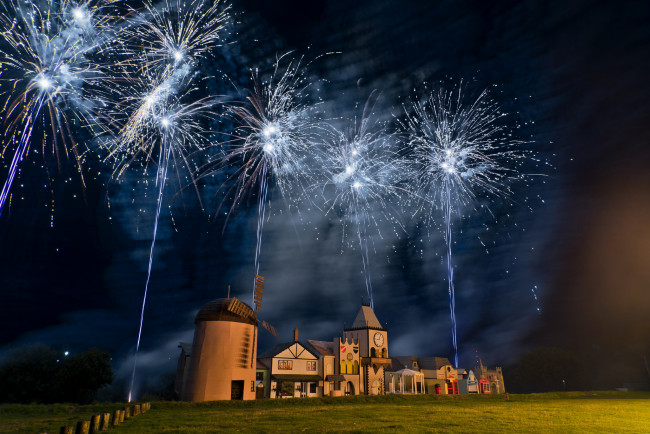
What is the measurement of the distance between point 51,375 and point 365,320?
1808 inches

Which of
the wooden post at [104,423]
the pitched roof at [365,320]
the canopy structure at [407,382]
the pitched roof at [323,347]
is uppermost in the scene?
the pitched roof at [365,320]

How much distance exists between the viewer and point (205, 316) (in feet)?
135

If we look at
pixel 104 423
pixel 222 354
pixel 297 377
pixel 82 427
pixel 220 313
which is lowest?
pixel 104 423

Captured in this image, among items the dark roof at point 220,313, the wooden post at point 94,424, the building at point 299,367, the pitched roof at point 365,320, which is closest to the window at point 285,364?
the building at point 299,367

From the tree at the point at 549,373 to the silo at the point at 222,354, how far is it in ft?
272

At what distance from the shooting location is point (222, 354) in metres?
40.2

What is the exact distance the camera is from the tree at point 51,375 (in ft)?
157

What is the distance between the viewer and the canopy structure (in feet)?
194

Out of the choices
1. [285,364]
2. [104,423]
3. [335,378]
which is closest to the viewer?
[104,423]

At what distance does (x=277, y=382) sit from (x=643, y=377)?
92908mm

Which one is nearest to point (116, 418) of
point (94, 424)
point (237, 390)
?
point (94, 424)

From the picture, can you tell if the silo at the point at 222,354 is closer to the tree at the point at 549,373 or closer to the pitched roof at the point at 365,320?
the pitched roof at the point at 365,320

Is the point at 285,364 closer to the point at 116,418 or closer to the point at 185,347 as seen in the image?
the point at 185,347

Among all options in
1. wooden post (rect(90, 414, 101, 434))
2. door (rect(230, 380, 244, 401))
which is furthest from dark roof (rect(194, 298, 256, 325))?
wooden post (rect(90, 414, 101, 434))
